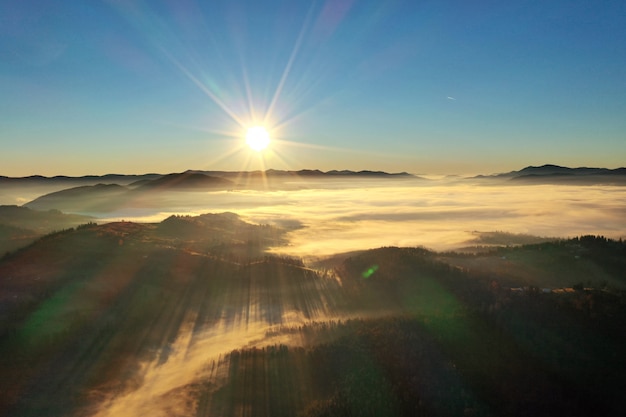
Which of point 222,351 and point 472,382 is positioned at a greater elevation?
point 472,382

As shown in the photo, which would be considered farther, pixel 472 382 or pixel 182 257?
pixel 182 257

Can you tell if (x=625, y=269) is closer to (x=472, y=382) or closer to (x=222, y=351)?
(x=472, y=382)

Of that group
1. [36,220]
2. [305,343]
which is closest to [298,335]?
[305,343]

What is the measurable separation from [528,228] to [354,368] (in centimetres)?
7475

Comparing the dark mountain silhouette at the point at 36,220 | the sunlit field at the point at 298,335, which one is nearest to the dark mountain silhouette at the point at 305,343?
the sunlit field at the point at 298,335

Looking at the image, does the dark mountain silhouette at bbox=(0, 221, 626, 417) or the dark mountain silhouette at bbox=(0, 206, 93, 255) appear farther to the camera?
the dark mountain silhouette at bbox=(0, 206, 93, 255)

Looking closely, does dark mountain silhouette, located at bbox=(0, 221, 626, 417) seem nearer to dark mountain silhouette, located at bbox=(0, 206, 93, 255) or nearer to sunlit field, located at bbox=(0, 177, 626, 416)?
sunlit field, located at bbox=(0, 177, 626, 416)

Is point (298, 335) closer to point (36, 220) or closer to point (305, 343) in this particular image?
point (305, 343)

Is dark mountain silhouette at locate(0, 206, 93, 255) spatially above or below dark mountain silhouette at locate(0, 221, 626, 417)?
below

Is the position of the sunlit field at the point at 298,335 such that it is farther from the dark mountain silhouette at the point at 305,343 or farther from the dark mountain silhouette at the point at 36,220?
the dark mountain silhouette at the point at 36,220

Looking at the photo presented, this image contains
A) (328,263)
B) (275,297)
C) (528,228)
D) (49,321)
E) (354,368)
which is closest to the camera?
(354,368)

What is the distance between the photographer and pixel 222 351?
16.8m

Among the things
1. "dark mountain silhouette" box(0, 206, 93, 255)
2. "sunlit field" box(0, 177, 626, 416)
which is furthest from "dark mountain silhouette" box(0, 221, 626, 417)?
"dark mountain silhouette" box(0, 206, 93, 255)

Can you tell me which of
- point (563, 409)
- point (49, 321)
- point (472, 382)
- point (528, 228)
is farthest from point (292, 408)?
point (528, 228)
